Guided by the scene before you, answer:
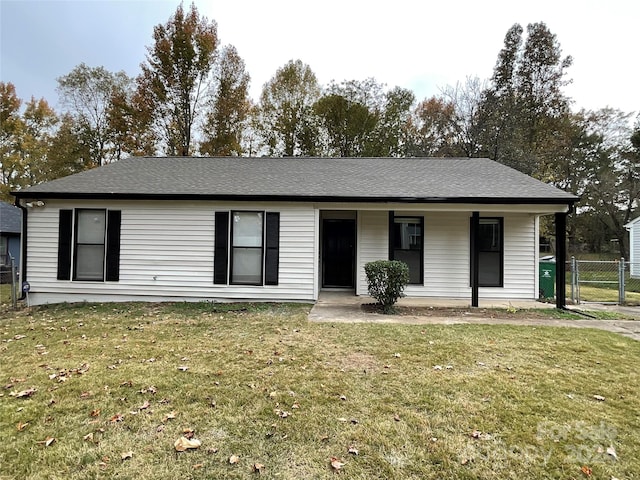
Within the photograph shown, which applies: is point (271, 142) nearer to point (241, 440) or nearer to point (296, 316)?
point (296, 316)

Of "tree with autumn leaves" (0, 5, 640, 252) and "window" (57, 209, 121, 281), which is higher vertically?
"tree with autumn leaves" (0, 5, 640, 252)

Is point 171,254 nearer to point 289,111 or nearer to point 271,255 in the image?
point 271,255

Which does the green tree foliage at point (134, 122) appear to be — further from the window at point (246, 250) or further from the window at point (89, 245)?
the window at point (246, 250)

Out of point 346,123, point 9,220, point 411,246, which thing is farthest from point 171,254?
point 346,123

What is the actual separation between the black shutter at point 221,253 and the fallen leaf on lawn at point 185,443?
568cm

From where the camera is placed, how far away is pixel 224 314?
6883 mm

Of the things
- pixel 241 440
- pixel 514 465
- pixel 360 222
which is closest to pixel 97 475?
pixel 241 440

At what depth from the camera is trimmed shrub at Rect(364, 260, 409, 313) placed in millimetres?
7133

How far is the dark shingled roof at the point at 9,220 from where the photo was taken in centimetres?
1579

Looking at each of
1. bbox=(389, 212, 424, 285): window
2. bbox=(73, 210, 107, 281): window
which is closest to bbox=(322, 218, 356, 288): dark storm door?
bbox=(389, 212, 424, 285): window

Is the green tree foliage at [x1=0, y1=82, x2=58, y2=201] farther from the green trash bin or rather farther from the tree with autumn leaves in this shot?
the green trash bin

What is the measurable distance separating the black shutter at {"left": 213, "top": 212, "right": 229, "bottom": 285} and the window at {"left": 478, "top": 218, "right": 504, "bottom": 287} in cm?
648

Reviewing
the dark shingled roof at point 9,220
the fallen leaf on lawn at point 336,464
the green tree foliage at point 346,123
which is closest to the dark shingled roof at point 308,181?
the fallen leaf on lawn at point 336,464

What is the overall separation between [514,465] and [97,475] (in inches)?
109
